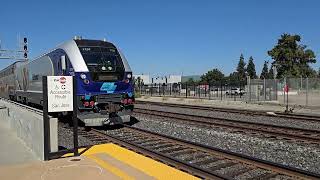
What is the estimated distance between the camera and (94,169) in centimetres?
745

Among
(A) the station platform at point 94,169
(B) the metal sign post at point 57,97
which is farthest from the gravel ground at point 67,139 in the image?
(A) the station platform at point 94,169

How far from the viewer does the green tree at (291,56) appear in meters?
92.1

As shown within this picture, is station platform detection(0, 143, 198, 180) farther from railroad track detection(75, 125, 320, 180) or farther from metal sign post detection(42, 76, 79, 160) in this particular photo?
metal sign post detection(42, 76, 79, 160)

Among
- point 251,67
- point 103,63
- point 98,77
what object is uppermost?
point 251,67

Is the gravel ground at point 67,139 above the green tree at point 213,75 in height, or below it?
below

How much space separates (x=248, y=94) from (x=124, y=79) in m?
20.5

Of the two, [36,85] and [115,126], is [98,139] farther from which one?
[36,85]

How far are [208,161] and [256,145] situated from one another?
3161 mm

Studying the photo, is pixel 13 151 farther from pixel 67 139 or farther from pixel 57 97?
pixel 67 139

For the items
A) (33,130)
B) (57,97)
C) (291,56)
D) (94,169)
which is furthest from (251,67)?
(94,169)

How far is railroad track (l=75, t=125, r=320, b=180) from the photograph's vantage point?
7395 millimetres

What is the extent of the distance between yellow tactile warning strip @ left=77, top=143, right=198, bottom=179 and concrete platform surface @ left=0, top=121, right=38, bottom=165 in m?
1.33

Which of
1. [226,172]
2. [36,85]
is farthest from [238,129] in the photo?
[36,85]

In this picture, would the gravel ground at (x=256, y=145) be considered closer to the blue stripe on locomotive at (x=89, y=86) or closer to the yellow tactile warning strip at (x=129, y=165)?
the blue stripe on locomotive at (x=89, y=86)
